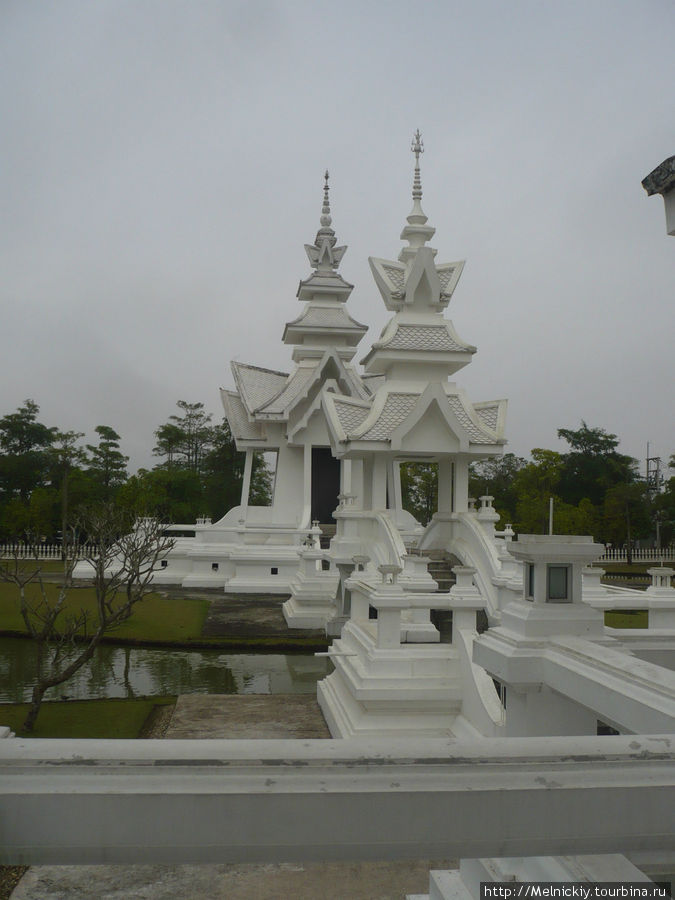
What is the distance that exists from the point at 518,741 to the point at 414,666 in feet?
21.4

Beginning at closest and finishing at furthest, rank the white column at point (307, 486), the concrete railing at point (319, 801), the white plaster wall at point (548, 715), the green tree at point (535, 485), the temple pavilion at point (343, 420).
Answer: the concrete railing at point (319, 801) < the white plaster wall at point (548, 715) < the temple pavilion at point (343, 420) < the white column at point (307, 486) < the green tree at point (535, 485)

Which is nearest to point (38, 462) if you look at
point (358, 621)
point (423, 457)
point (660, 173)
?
point (423, 457)

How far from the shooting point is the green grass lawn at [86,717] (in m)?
9.51

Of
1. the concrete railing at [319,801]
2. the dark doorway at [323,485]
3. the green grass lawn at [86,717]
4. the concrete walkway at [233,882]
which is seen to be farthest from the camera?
the dark doorway at [323,485]

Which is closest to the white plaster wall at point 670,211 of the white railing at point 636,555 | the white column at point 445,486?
the white column at point 445,486

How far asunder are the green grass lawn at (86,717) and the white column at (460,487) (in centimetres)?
542

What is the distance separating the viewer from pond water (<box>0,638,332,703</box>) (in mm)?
12359

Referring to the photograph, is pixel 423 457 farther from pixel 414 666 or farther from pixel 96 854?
pixel 96 854

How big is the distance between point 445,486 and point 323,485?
1455 cm

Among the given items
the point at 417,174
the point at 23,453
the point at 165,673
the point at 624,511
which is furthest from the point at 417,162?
the point at 23,453

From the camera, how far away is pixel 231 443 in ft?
165

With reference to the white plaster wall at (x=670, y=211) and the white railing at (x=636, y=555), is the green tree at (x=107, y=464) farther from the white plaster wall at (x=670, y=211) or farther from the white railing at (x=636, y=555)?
the white plaster wall at (x=670, y=211)

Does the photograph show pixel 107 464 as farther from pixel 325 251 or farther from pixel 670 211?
pixel 670 211

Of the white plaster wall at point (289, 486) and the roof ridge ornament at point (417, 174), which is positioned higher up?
the roof ridge ornament at point (417, 174)
